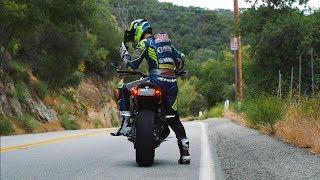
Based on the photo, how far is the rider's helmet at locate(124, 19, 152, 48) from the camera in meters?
8.44

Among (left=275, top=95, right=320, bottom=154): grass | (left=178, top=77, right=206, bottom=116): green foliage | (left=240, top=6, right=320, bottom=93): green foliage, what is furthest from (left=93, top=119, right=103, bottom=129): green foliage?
(left=178, top=77, right=206, bottom=116): green foliage

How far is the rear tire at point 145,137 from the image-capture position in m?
7.72

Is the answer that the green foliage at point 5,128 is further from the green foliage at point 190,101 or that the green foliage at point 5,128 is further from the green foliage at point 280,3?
the green foliage at point 190,101

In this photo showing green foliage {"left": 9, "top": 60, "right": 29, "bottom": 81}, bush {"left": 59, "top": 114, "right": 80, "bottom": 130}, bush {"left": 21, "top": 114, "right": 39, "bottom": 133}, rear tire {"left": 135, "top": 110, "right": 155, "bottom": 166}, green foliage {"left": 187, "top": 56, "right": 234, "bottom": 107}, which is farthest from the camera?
green foliage {"left": 187, "top": 56, "right": 234, "bottom": 107}

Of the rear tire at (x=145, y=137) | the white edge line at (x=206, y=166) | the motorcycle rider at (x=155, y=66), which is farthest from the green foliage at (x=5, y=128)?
the rear tire at (x=145, y=137)

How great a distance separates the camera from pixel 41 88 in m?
32.3

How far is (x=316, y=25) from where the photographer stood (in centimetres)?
3105

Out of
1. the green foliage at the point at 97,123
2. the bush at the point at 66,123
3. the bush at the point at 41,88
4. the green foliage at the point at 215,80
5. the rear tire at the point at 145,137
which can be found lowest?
the green foliage at the point at 215,80

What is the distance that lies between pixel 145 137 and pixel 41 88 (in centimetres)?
2537

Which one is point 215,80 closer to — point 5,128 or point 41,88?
point 41,88

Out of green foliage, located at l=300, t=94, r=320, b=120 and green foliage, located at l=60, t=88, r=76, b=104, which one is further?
green foliage, located at l=60, t=88, r=76, b=104

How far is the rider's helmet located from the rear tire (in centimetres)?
120

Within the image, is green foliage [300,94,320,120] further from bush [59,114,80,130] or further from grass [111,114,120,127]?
grass [111,114,120,127]

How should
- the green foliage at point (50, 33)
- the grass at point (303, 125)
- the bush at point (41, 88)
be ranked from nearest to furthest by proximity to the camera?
the grass at point (303, 125) < the green foliage at point (50, 33) < the bush at point (41, 88)
